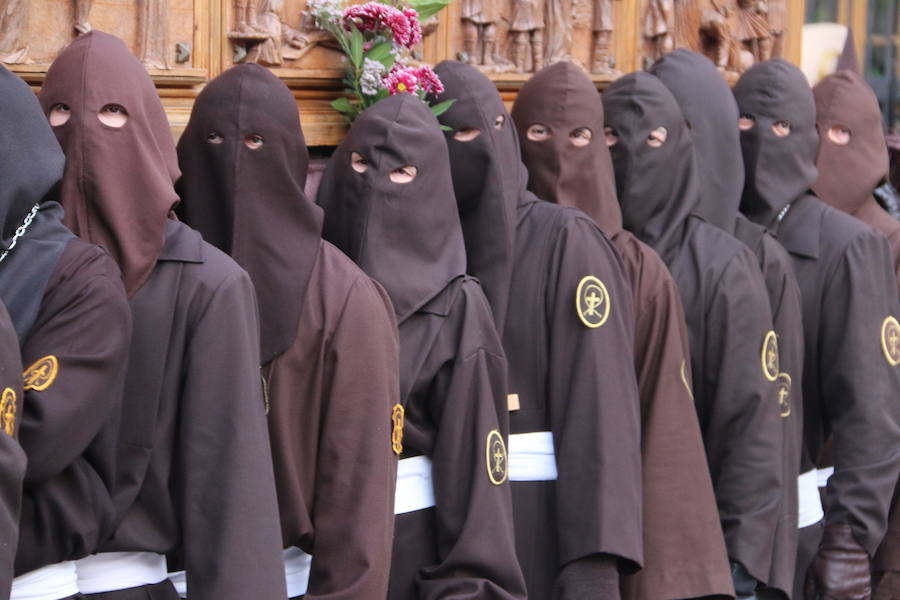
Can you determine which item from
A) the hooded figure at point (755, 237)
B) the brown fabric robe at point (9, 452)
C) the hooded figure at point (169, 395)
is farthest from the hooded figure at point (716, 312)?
the brown fabric robe at point (9, 452)

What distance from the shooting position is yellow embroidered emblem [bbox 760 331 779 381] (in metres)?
5.50

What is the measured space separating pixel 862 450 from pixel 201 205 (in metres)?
2.52

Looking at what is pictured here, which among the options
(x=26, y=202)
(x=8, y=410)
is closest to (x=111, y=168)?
(x=26, y=202)

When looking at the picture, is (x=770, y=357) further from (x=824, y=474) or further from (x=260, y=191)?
(x=260, y=191)

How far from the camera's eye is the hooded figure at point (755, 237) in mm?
5680

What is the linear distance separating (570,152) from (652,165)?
373 mm

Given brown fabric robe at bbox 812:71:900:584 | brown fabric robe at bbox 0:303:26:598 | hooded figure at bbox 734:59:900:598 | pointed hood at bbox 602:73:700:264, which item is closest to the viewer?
brown fabric robe at bbox 0:303:26:598

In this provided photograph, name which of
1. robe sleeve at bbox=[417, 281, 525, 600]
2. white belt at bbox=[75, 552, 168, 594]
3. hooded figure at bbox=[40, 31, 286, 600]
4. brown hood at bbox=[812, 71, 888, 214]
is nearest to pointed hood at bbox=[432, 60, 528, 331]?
robe sleeve at bbox=[417, 281, 525, 600]

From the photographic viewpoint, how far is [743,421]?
18.0ft

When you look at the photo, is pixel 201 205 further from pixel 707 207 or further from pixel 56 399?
pixel 707 207

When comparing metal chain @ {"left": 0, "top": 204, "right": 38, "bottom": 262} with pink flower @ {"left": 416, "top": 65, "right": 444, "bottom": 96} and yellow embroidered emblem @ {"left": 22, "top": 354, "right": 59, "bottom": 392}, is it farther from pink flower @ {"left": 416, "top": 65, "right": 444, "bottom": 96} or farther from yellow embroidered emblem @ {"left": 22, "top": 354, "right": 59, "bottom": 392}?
pink flower @ {"left": 416, "top": 65, "right": 444, "bottom": 96}

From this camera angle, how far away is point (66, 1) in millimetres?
4922

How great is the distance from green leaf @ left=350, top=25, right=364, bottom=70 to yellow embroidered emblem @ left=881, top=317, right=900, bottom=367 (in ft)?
6.61

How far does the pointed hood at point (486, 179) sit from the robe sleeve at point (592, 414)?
0.55 ft
